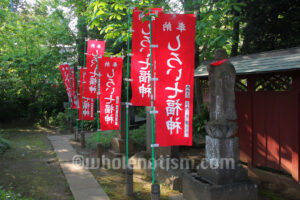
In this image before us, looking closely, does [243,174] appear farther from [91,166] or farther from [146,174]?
[91,166]

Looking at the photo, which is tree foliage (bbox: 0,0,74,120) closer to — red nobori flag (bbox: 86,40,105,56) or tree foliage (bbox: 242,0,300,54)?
red nobori flag (bbox: 86,40,105,56)

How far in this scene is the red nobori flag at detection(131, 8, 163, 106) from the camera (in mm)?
A: 6176

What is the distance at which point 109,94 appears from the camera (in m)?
8.20

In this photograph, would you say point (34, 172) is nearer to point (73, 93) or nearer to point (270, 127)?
point (73, 93)

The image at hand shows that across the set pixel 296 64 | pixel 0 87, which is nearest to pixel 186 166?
pixel 296 64

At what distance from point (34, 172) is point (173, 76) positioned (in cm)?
601

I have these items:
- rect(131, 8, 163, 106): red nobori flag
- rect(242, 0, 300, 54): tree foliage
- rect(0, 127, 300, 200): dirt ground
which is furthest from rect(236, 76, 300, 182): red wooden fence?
rect(242, 0, 300, 54): tree foliage

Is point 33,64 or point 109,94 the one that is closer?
point 109,94

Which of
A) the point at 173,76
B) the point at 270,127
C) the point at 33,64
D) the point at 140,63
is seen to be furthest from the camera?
the point at 33,64

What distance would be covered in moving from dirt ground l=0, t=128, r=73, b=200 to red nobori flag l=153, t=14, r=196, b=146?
3233mm

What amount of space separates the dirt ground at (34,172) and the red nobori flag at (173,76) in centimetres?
323

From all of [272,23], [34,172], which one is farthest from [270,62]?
[34,172]

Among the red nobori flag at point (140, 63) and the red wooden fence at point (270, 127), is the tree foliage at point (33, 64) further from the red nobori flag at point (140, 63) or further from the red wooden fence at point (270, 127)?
the red wooden fence at point (270, 127)

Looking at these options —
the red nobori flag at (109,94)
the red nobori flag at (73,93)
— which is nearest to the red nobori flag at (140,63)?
the red nobori flag at (109,94)
